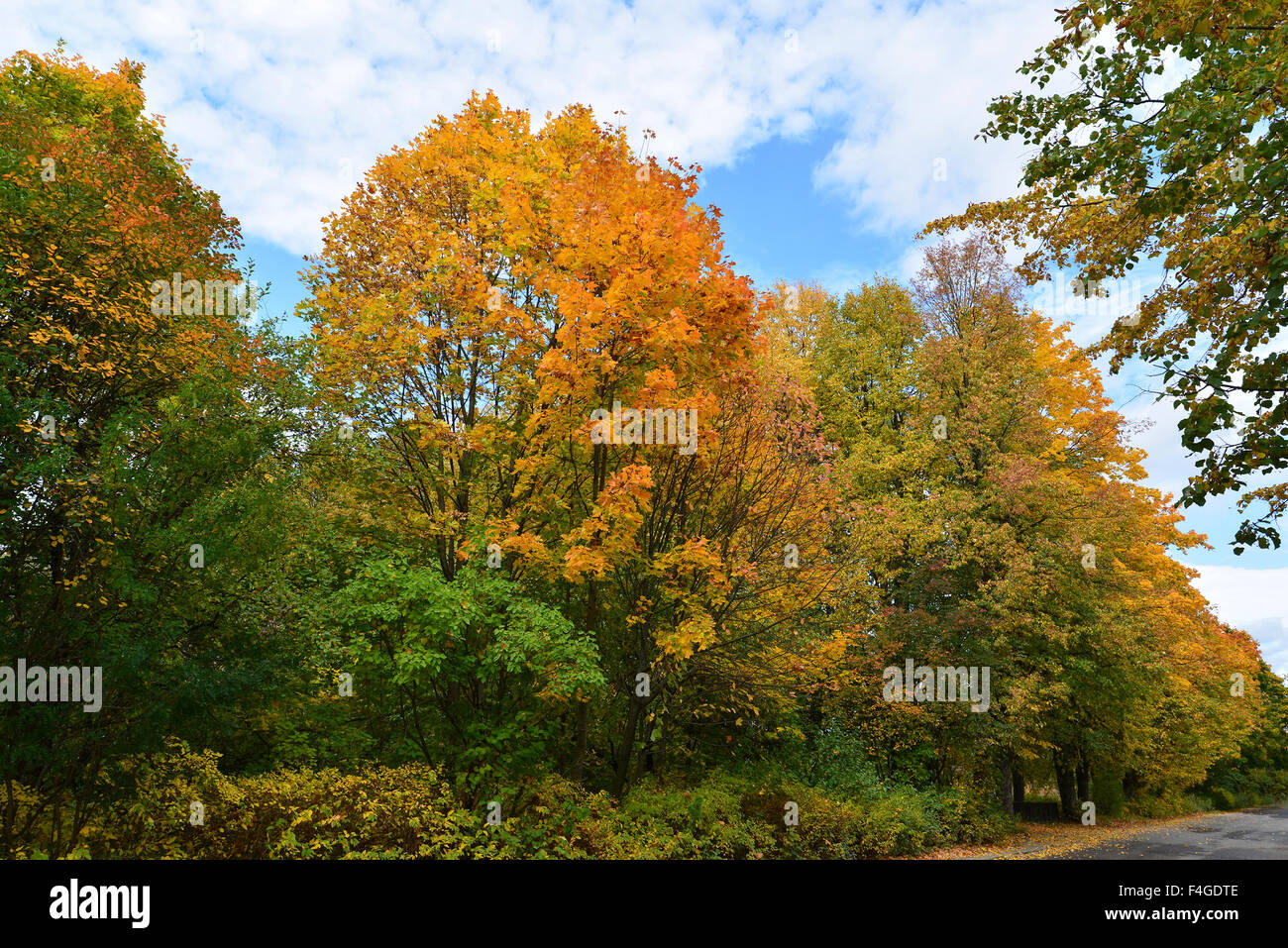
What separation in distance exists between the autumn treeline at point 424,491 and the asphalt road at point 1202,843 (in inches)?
141

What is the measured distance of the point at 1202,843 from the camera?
790 inches

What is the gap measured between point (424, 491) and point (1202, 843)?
2124 centimetres

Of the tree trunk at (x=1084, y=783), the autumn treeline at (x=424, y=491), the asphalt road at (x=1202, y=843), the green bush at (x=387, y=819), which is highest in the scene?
the autumn treeline at (x=424, y=491)

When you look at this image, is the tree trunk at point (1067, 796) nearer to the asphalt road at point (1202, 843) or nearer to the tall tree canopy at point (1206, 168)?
the asphalt road at point (1202, 843)

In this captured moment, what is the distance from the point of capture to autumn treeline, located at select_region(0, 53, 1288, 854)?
416 inches

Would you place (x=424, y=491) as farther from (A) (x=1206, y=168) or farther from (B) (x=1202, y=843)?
(B) (x=1202, y=843)

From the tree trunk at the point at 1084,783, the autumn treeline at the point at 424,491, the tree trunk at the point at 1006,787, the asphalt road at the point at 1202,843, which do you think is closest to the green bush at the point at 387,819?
the autumn treeline at the point at 424,491

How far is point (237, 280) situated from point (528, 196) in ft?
19.8

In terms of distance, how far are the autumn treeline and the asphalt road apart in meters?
3.59

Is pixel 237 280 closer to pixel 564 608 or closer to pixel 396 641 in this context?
pixel 396 641

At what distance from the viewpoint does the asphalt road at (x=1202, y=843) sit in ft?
56.5

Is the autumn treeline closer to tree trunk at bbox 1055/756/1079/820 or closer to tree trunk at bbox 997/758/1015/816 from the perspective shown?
tree trunk at bbox 997/758/1015/816

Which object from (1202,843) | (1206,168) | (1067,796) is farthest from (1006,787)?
(1206,168)
